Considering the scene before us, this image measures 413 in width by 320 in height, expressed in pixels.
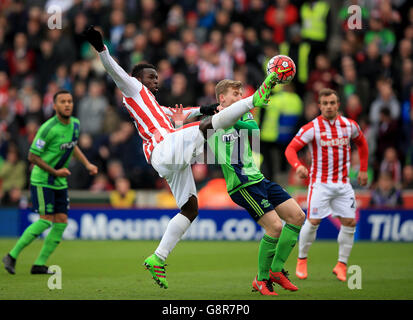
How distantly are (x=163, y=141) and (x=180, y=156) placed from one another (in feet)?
0.91

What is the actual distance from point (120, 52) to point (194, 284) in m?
9.63

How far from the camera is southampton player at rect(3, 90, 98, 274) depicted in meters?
9.73

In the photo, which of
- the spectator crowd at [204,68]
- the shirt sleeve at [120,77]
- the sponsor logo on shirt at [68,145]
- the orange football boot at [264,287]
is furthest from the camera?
the spectator crowd at [204,68]

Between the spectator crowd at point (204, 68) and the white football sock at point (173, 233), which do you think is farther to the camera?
the spectator crowd at point (204, 68)

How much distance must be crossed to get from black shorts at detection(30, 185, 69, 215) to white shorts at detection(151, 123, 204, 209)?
8.61 ft

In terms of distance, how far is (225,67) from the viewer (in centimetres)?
1595

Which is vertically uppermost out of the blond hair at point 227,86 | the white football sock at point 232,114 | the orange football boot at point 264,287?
the blond hair at point 227,86

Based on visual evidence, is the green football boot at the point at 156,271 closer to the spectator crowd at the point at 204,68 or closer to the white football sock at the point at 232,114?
the white football sock at the point at 232,114

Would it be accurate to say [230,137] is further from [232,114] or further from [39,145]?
[39,145]

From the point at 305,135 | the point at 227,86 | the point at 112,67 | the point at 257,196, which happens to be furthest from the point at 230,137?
the point at 305,135

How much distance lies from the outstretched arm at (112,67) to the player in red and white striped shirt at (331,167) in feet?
8.62

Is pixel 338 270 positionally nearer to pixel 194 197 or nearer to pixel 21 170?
pixel 194 197

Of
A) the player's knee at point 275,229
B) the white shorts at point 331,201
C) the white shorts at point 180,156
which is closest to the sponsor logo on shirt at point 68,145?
the white shorts at point 180,156

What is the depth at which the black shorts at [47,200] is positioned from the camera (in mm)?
9758
